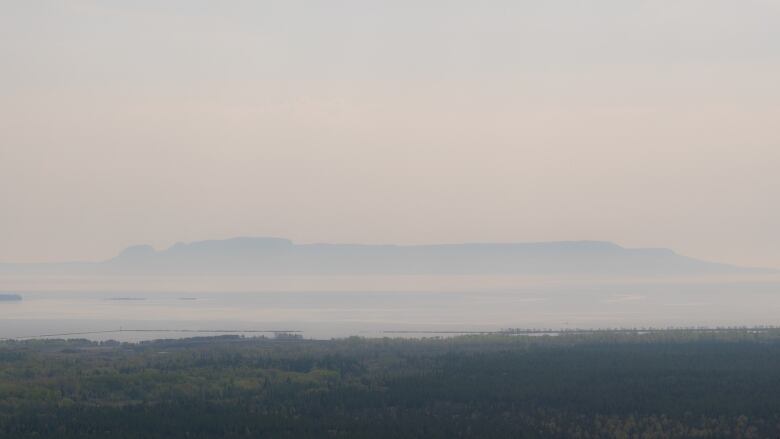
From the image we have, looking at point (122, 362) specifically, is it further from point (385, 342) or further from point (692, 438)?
point (692, 438)

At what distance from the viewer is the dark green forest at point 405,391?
2939cm

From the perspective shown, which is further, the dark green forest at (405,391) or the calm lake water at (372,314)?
the calm lake water at (372,314)

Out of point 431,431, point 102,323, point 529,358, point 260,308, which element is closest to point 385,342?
point 529,358

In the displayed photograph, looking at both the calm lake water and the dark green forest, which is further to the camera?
the calm lake water

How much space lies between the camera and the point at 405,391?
3584cm

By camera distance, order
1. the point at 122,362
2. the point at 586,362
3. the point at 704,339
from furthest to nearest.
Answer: the point at 704,339 < the point at 122,362 < the point at 586,362

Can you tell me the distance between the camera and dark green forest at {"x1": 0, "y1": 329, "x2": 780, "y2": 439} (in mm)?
29391

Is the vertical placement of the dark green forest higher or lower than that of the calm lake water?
lower

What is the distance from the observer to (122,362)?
1815 inches

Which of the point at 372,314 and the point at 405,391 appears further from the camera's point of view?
the point at 372,314

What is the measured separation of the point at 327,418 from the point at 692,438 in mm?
9539

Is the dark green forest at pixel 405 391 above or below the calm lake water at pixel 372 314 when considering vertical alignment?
below

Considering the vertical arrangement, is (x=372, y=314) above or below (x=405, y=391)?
above

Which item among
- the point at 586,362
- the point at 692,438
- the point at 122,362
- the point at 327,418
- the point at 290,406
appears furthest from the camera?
the point at 122,362
